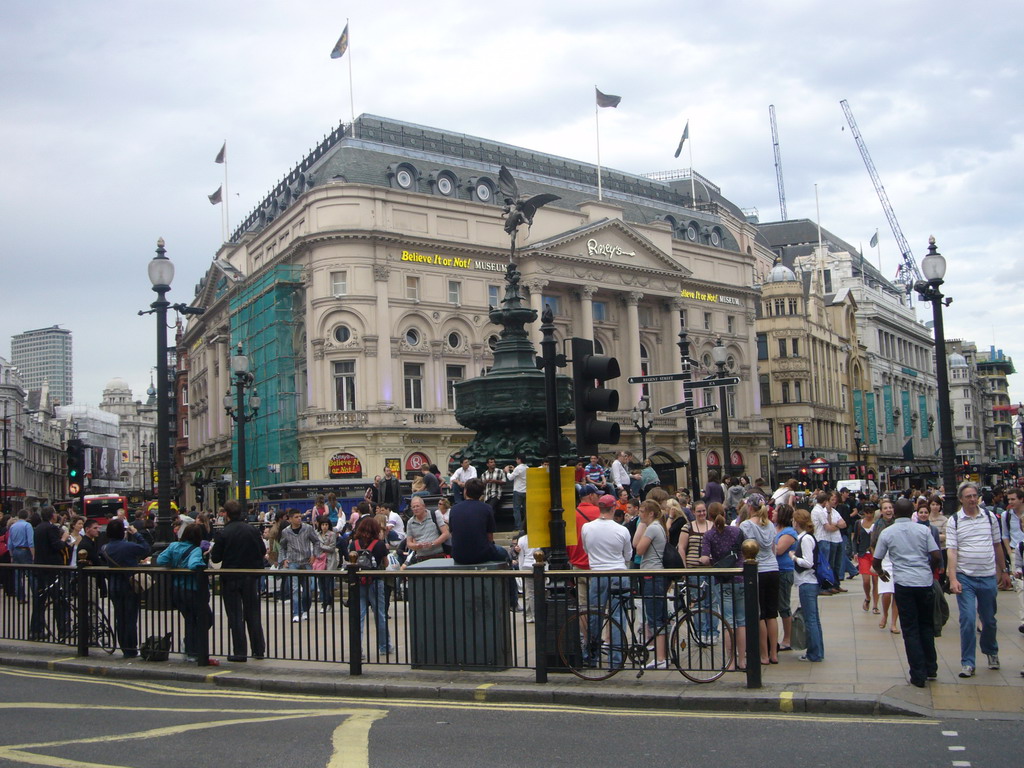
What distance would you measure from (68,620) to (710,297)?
211 feet

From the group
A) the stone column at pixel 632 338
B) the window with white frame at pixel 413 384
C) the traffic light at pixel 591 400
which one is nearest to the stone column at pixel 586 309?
the stone column at pixel 632 338

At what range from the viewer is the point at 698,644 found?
35.2 feet

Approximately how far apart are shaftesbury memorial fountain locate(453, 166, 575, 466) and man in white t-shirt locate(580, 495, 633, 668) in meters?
7.87

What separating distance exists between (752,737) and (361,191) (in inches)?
2005

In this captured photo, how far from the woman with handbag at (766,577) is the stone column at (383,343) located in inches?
1762

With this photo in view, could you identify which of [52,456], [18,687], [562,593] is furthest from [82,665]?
[52,456]

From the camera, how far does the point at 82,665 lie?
12930mm

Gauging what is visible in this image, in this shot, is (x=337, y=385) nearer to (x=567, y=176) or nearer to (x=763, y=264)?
(x=567, y=176)

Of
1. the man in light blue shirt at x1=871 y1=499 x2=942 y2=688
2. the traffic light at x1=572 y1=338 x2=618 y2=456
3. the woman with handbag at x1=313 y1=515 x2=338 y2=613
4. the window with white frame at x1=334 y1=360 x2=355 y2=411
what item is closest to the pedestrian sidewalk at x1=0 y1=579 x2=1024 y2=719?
the man in light blue shirt at x1=871 y1=499 x2=942 y2=688

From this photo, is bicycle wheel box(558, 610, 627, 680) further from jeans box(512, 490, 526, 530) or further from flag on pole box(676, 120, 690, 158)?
flag on pole box(676, 120, 690, 158)

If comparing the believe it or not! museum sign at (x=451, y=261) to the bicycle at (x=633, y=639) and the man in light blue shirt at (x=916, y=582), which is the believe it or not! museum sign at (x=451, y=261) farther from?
the man in light blue shirt at (x=916, y=582)

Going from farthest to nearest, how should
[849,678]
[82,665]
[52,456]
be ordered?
1. [52,456]
2. [82,665]
3. [849,678]

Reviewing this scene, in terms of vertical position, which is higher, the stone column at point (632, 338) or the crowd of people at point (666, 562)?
the stone column at point (632, 338)

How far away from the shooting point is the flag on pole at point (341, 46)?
196ft
